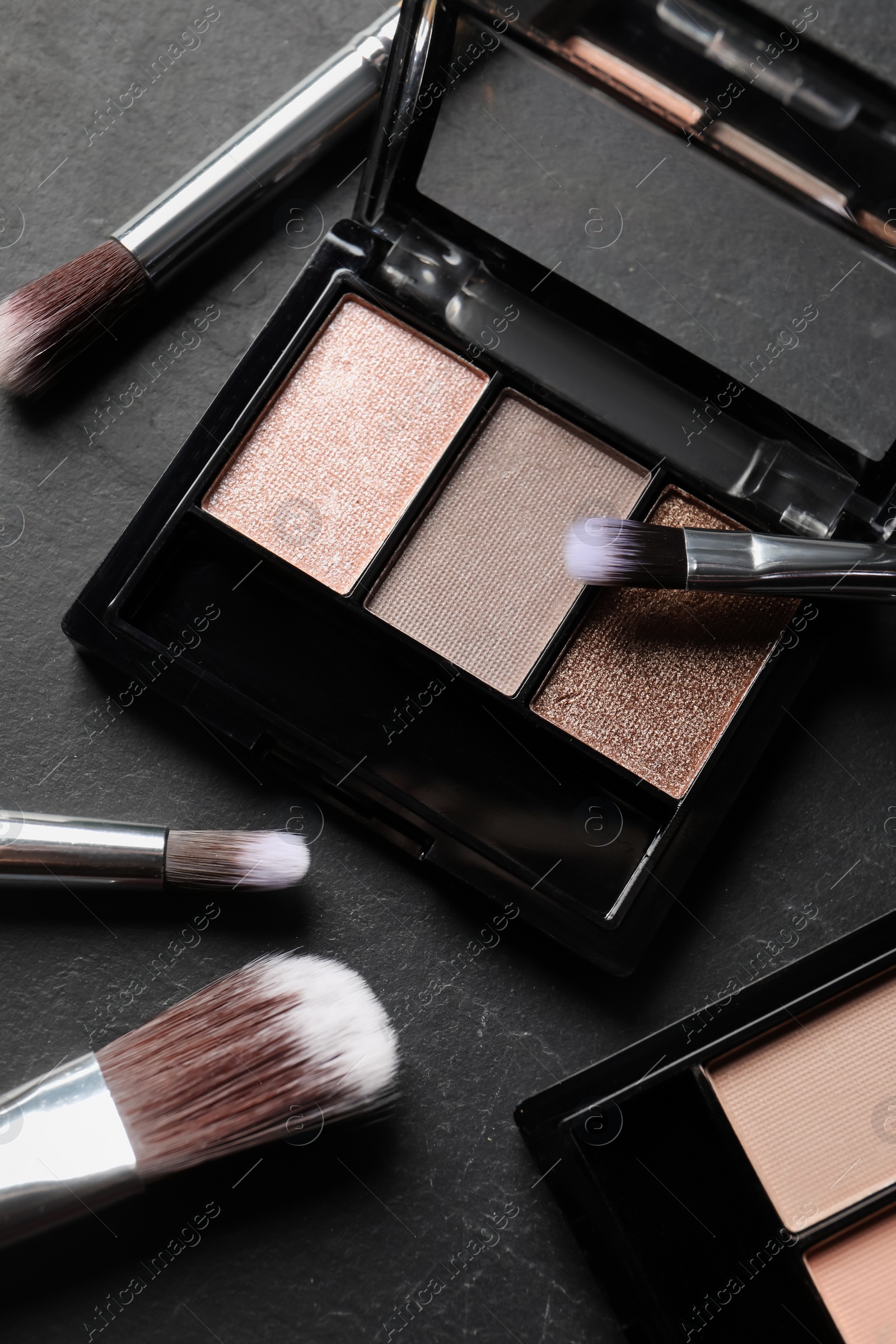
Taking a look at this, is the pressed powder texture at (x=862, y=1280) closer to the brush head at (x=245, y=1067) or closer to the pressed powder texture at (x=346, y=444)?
the brush head at (x=245, y=1067)

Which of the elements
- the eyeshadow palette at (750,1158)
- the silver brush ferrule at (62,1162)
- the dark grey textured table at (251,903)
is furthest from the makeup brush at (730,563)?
the silver brush ferrule at (62,1162)

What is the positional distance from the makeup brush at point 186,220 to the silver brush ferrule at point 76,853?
44cm

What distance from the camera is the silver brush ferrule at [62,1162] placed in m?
0.98

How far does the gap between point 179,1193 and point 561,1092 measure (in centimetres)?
36

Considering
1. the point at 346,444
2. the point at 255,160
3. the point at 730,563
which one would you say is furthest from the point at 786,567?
the point at 255,160

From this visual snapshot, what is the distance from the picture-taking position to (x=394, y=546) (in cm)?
111

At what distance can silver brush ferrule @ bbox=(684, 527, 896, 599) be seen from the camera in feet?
3.55

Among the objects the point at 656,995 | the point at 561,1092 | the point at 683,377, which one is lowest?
the point at 561,1092

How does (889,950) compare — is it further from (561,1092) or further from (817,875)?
(561,1092)

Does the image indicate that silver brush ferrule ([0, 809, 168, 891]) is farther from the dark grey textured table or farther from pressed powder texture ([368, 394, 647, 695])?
pressed powder texture ([368, 394, 647, 695])

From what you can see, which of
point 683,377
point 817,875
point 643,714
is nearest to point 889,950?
point 817,875

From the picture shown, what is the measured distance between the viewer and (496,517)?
1137mm

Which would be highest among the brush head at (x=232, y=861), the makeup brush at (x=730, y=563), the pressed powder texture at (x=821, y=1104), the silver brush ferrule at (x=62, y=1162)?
the makeup brush at (x=730, y=563)

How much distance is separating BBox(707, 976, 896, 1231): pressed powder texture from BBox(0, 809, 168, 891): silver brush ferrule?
1.72 feet
